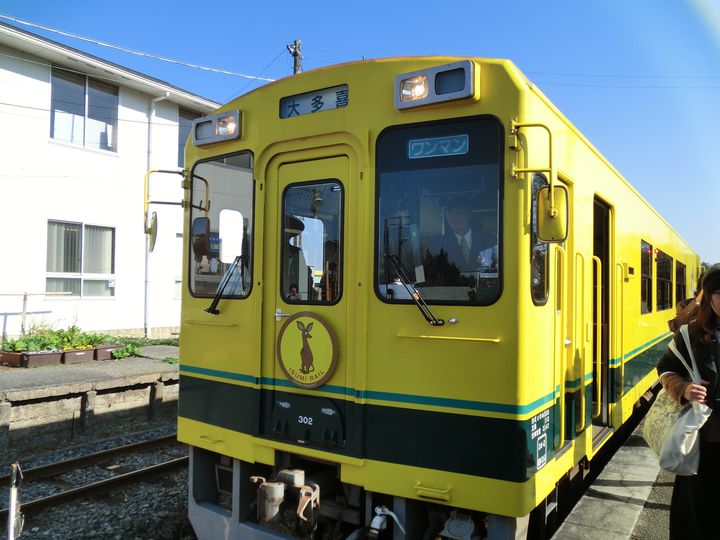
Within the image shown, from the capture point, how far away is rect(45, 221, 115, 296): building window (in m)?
13.1

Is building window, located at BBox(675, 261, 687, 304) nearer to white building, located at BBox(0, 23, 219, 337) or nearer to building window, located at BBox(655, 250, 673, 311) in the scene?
building window, located at BBox(655, 250, 673, 311)

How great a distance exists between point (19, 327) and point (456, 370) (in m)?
12.1

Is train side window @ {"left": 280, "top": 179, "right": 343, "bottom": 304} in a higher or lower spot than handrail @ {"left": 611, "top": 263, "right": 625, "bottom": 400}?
higher

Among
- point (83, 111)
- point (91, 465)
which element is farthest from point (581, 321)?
point (83, 111)

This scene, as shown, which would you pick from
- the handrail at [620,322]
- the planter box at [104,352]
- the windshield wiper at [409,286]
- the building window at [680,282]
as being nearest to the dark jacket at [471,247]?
the windshield wiper at [409,286]

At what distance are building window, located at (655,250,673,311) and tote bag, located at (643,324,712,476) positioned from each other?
195 inches

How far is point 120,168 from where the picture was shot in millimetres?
14586

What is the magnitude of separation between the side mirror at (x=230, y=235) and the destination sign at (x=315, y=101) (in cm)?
78

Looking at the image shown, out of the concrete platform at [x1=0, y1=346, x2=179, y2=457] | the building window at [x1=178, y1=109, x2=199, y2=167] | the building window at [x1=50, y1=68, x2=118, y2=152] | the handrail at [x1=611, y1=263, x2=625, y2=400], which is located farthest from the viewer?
the building window at [x1=178, y1=109, x2=199, y2=167]

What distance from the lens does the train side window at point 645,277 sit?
6379mm

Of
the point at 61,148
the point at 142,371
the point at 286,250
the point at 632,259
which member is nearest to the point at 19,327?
the point at 61,148

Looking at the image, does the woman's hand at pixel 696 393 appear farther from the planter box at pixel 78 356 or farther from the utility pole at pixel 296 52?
the utility pole at pixel 296 52

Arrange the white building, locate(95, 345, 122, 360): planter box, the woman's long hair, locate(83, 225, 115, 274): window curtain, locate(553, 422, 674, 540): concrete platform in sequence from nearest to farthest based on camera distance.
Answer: the woman's long hair → locate(553, 422, 674, 540): concrete platform → locate(95, 345, 122, 360): planter box → the white building → locate(83, 225, 115, 274): window curtain

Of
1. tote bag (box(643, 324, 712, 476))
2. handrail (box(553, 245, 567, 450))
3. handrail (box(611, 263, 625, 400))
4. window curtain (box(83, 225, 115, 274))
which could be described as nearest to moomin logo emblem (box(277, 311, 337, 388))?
handrail (box(553, 245, 567, 450))
